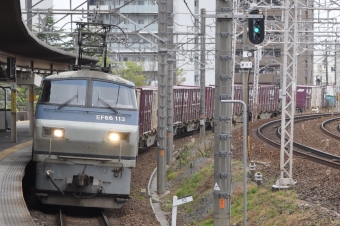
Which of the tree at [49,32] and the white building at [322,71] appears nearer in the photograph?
the tree at [49,32]

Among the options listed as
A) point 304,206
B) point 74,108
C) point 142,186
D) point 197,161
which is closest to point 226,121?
point 304,206

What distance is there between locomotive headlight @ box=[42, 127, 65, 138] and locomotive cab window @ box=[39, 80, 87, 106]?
2.02ft

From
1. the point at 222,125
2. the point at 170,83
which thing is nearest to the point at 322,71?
the point at 170,83

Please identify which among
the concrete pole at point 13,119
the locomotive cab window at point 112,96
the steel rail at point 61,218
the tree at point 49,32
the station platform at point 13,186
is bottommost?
the steel rail at point 61,218

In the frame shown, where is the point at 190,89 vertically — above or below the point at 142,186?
above

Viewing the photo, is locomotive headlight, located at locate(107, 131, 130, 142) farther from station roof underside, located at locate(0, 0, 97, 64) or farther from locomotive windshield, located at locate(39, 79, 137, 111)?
station roof underside, located at locate(0, 0, 97, 64)

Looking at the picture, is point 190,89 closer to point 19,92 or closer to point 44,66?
point 44,66

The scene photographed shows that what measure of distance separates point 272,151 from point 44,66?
14.6 m

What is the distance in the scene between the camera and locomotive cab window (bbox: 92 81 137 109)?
14.2 m

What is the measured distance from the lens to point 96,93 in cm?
1430

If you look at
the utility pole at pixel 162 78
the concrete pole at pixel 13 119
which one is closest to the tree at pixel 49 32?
the concrete pole at pixel 13 119

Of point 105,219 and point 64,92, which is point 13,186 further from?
point 64,92

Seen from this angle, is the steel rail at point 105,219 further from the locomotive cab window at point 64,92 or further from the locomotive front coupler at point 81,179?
the locomotive cab window at point 64,92

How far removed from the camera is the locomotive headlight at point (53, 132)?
13.5m
